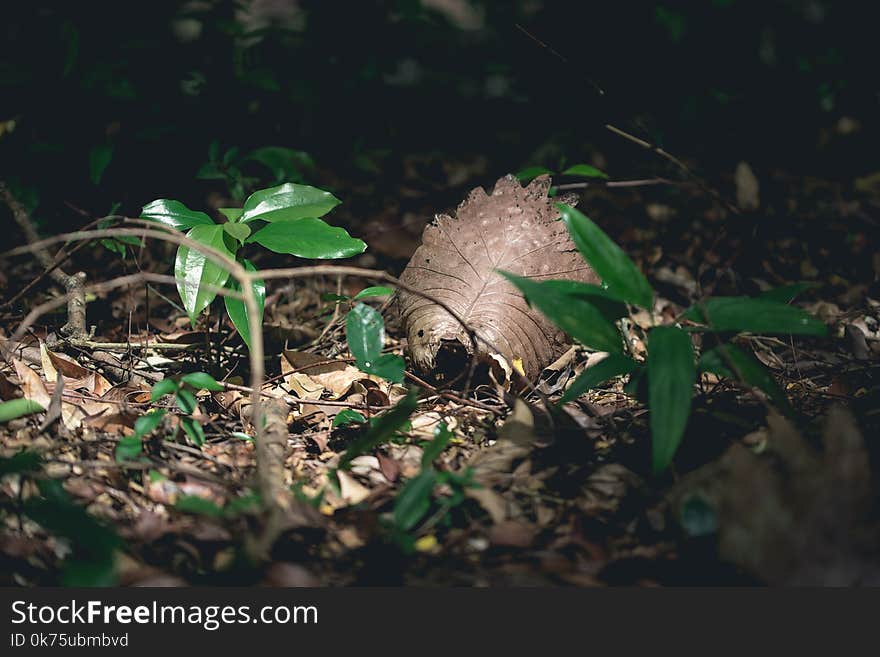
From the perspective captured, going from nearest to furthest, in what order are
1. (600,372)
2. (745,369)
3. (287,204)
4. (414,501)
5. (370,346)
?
(414,501) < (745,369) < (600,372) < (370,346) < (287,204)

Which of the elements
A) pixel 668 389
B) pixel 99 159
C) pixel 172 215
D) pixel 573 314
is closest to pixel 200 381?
pixel 172 215

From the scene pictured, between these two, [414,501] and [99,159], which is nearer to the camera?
[414,501]

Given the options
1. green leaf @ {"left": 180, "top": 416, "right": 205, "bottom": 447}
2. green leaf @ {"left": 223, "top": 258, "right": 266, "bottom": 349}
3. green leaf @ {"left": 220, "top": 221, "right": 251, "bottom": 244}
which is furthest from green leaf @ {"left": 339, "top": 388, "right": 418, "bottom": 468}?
green leaf @ {"left": 220, "top": 221, "right": 251, "bottom": 244}

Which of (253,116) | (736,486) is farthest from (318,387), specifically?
(253,116)

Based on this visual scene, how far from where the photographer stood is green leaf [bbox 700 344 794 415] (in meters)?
1.35

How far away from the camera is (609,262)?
1438 mm

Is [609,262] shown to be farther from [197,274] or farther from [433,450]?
[197,274]

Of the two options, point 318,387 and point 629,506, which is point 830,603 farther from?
point 318,387

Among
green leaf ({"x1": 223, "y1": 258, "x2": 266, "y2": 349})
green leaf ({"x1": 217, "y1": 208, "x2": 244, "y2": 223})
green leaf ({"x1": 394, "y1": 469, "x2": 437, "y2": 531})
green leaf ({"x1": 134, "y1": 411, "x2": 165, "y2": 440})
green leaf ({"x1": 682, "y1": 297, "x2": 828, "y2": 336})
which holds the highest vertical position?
green leaf ({"x1": 217, "y1": 208, "x2": 244, "y2": 223})

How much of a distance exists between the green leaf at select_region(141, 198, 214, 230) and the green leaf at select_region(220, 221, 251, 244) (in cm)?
8

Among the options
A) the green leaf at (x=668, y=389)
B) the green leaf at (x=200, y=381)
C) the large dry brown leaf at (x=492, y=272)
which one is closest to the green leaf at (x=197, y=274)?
the green leaf at (x=200, y=381)

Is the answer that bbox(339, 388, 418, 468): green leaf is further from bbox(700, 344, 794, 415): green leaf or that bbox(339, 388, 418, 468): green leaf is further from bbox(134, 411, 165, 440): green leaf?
bbox(700, 344, 794, 415): green leaf

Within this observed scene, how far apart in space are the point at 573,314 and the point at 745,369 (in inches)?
13.3

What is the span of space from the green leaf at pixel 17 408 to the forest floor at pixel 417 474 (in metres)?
0.03
